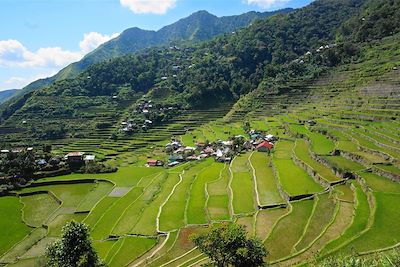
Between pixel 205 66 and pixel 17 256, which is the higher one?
pixel 205 66

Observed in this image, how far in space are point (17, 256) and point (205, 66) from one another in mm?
86448

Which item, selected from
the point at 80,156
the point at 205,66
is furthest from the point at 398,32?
the point at 80,156

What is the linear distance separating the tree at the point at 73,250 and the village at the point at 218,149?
2460 centimetres

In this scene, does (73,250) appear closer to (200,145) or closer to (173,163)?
(173,163)

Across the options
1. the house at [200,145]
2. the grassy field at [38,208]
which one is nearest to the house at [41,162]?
the grassy field at [38,208]

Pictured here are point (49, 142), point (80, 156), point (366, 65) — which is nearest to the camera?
point (80, 156)

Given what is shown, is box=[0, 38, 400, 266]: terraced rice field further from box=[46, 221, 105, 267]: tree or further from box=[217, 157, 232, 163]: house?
box=[46, 221, 105, 267]: tree

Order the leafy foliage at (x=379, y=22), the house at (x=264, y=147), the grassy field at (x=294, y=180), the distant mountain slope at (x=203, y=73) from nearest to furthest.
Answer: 1. the grassy field at (x=294, y=180)
2. the house at (x=264, y=147)
3. the leafy foliage at (x=379, y=22)
4. the distant mountain slope at (x=203, y=73)

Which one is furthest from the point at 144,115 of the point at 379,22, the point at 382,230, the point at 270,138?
the point at 382,230

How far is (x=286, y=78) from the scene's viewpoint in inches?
3000

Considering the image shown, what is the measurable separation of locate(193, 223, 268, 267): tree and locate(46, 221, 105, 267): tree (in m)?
6.72

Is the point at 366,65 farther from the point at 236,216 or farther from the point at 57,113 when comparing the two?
the point at 57,113

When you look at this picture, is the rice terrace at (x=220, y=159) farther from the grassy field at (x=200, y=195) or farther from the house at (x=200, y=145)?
the house at (x=200, y=145)

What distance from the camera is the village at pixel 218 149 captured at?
147ft
